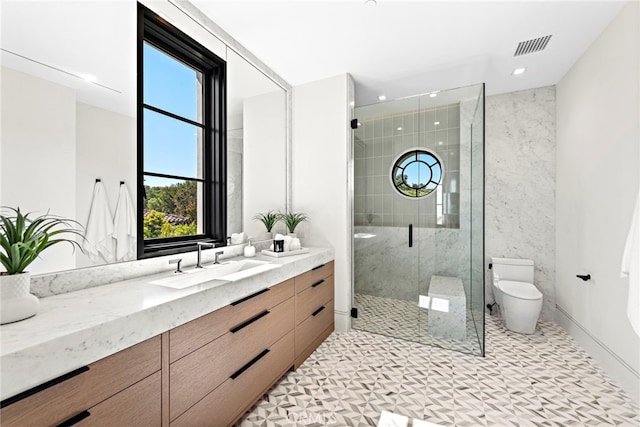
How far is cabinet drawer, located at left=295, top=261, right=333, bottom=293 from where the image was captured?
212cm

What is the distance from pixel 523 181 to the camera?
308 centimetres

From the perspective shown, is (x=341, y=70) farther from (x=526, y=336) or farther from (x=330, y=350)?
(x=526, y=336)

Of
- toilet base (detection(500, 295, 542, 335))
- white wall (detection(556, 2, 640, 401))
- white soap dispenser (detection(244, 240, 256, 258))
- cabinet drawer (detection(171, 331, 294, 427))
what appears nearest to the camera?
cabinet drawer (detection(171, 331, 294, 427))

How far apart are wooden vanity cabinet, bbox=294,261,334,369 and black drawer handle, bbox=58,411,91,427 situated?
134 cm

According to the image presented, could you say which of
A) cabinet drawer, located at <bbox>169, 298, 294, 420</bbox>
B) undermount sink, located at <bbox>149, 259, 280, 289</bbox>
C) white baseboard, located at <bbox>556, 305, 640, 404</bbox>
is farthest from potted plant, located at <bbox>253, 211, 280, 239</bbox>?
white baseboard, located at <bbox>556, 305, 640, 404</bbox>

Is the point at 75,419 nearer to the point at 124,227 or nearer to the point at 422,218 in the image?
the point at 124,227

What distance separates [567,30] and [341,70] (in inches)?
70.4

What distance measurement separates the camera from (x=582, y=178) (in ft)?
7.91

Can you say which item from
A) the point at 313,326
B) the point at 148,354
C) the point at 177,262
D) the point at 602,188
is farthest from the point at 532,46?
the point at 148,354

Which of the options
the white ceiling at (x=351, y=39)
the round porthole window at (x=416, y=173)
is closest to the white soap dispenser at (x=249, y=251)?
the white ceiling at (x=351, y=39)

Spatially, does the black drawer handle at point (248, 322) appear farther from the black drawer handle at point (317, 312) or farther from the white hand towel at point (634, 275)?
the white hand towel at point (634, 275)

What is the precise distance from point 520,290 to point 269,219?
2626mm

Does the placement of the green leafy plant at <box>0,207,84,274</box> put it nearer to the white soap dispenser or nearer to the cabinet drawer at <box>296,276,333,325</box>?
the white soap dispenser

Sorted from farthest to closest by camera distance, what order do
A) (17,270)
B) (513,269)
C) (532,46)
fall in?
(513,269)
(532,46)
(17,270)
